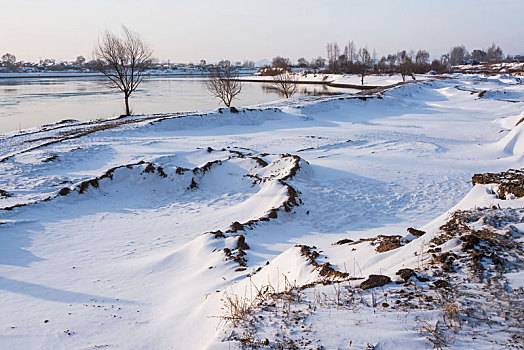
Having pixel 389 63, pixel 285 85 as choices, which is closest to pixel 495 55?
pixel 389 63

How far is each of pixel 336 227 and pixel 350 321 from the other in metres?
5.61

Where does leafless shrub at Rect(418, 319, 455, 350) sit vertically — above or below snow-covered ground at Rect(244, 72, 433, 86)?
below

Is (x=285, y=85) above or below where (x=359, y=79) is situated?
below

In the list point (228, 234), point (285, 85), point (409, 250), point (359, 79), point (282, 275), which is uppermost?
point (359, 79)

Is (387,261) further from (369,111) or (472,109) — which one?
(472,109)

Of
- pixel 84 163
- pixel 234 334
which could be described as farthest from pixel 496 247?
pixel 84 163

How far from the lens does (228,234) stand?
804 cm

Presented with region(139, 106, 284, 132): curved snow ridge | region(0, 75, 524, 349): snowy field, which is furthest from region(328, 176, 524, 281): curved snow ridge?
region(139, 106, 284, 132): curved snow ridge

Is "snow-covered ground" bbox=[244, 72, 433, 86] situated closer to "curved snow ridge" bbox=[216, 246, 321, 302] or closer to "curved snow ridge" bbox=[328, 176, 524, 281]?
"curved snow ridge" bbox=[328, 176, 524, 281]

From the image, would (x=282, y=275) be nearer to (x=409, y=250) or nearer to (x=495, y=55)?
(x=409, y=250)

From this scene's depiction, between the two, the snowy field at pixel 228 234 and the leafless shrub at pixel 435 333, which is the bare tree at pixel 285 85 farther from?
the leafless shrub at pixel 435 333

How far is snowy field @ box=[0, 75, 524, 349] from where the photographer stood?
12.3 ft

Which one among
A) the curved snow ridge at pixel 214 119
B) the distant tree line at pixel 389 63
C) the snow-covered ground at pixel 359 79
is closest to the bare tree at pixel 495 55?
the distant tree line at pixel 389 63

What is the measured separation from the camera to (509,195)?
262 inches
